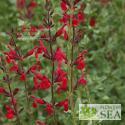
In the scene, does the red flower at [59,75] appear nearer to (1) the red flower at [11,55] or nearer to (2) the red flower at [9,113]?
(1) the red flower at [11,55]

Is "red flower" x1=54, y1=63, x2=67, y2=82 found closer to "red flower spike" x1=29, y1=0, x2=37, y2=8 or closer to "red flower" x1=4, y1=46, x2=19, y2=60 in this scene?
"red flower" x1=4, y1=46, x2=19, y2=60

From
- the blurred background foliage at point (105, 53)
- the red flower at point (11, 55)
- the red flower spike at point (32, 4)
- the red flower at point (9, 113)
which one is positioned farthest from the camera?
the red flower spike at point (32, 4)

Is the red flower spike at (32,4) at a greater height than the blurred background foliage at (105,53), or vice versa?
the red flower spike at (32,4)

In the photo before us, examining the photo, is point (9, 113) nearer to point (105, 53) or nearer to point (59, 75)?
point (59, 75)

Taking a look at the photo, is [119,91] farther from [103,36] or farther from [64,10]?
[64,10]

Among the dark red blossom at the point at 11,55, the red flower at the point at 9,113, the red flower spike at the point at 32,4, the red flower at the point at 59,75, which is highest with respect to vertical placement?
the red flower spike at the point at 32,4

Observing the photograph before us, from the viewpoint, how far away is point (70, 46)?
7.15 feet

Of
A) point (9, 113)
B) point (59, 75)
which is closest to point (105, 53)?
point (59, 75)

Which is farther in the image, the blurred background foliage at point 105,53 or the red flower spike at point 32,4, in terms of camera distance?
the red flower spike at point 32,4

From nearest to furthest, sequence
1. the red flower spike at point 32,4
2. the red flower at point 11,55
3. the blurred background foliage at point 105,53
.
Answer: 1. the red flower at point 11,55
2. the blurred background foliage at point 105,53
3. the red flower spike at point 32,4

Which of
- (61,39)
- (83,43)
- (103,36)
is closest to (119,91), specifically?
(103,36)

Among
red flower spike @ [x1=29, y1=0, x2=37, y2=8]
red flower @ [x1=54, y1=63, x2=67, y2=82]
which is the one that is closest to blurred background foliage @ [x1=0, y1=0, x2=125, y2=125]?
red flower spike @ [x1=29, y1=0, x2=37, y2=8]

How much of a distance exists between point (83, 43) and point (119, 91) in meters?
1.11

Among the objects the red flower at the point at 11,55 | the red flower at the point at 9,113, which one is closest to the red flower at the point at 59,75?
the red flower at the point at 11,55
